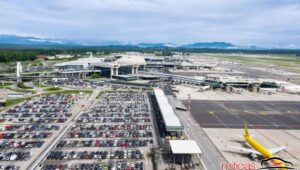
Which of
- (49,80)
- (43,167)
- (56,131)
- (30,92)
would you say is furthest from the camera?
(49,80)

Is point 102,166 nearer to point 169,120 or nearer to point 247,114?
point 169,120

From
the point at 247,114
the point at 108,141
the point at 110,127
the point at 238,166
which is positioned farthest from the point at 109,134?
the point at 247,114

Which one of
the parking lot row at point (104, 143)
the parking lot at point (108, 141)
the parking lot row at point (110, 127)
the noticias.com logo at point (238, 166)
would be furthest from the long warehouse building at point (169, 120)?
the noticias.com logo at point (238, 166)

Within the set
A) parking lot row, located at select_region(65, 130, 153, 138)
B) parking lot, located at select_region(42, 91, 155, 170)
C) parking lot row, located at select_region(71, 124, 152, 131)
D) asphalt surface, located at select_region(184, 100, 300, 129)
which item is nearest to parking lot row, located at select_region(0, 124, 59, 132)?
parking lot, located at select_region(42, 91, 155, 170)

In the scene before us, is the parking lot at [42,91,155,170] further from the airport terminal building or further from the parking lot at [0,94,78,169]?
the airport terminal building

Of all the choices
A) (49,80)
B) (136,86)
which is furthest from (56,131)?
(49,80)

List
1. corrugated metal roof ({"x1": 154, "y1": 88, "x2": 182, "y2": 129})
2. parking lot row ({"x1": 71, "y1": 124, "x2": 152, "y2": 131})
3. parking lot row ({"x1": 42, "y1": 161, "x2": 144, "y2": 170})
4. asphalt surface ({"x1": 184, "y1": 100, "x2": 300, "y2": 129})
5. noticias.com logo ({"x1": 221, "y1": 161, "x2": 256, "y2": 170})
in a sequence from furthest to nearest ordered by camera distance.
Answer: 1. asphalt surface ({"x1": 184, "y1": 100, "x2": 300, "y2": 129})
2. parking lot row ({"x1": 71, "y1": 124, "x2": 152, "y2": 131})
3. corrugated metal roof ({"x1": 154, "y1": 88, "x2": 182, "y2": 129})
4. noticias.com logo ({"x1": 221, "y1": 161, "x2": 256, "y2": 170})
5. parking lot row ({"x1": 42, "y1": 161, "x2": 144, "y2": 170})

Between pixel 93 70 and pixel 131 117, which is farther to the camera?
pixel 93 70

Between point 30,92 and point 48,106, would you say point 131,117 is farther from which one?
point 30,92
